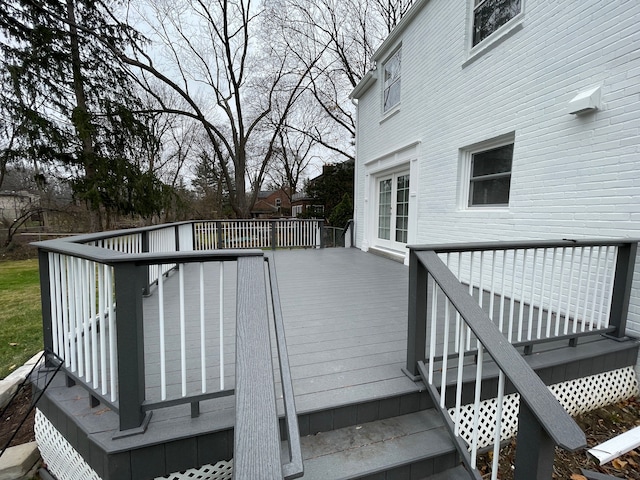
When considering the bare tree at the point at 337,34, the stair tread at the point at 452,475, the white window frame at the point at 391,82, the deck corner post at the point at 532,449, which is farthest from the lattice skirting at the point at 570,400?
the bare tree at the point at 337,34

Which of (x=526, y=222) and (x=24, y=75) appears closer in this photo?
(x=526, y=222)

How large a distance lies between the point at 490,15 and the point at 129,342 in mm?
5468

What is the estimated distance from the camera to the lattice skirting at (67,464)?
4.99 feet

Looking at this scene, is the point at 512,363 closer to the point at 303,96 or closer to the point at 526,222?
the point at 526,222

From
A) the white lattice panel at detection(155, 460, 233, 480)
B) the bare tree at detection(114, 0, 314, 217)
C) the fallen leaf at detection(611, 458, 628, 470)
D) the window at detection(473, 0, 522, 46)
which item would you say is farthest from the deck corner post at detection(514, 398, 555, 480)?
the bare tree at detection(114, 0, 314, 217)

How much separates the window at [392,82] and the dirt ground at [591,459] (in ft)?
19.5

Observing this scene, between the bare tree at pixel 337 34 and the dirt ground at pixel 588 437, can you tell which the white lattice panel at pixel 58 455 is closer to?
the dirt ground at pixel 588 437

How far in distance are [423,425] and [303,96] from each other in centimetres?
1641

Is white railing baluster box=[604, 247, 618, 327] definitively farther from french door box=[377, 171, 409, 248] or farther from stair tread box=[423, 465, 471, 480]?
french door box=[377, 171, 409, 248]

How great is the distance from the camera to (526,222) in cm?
345

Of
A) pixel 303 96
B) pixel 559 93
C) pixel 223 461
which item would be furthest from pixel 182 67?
pixel 223 461

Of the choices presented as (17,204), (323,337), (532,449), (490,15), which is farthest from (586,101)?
(17,204)

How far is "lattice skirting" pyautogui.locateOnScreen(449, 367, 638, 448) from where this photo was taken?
76.5 inches

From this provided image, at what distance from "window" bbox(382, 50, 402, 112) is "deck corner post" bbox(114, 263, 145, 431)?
20.9 ft
